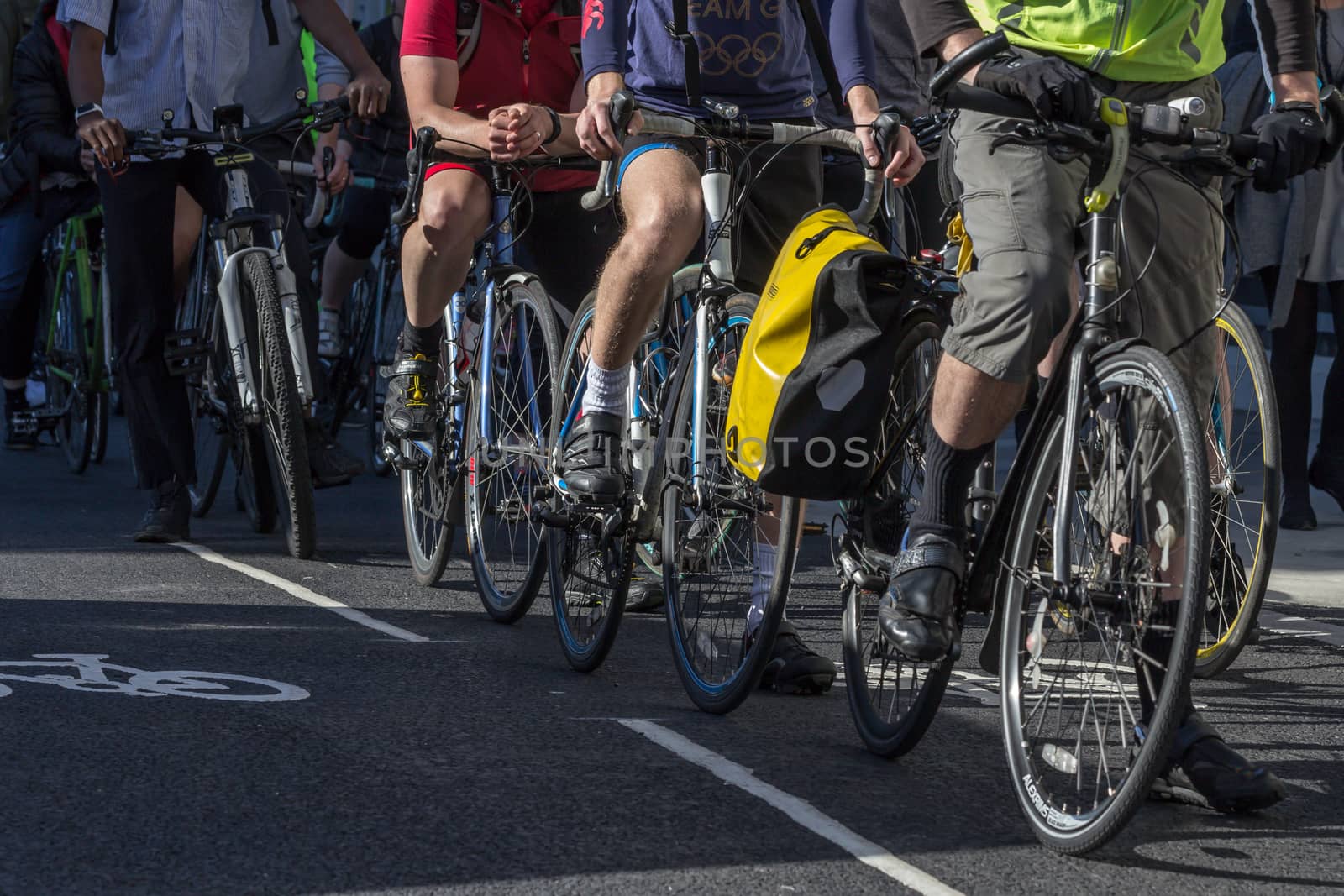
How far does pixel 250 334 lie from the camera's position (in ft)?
21.9

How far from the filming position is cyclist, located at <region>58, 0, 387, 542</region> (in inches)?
266

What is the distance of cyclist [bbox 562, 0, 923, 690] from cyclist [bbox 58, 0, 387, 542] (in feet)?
6.87

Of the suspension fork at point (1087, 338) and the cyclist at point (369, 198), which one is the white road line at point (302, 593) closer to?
the suspension fork at point (1087, 338)

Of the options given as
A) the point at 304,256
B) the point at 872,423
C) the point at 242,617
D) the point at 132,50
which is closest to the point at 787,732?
the point at 872,423

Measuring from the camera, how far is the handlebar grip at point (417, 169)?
5.44 metres

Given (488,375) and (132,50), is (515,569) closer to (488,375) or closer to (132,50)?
(488,375)

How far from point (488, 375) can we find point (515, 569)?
1.73ft

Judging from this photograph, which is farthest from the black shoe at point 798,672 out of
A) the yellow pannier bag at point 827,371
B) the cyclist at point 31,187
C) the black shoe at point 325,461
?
the cyclist at point 31,187

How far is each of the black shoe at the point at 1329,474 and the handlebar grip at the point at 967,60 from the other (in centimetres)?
429

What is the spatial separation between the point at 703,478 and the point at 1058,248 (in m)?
1.17

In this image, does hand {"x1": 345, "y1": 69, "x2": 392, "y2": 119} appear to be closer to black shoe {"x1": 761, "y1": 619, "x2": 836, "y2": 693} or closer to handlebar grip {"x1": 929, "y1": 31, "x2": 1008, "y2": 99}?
black shoe {"x1": 761, "y1": 619, "x2": 836, "y2": 693}

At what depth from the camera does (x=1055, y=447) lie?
3412 millimetres

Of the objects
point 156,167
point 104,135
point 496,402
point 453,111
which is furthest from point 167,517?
point 453,111

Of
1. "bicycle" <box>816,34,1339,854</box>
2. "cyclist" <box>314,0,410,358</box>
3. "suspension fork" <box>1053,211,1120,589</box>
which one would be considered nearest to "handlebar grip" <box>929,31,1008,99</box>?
"bicycle" <box>816,34,1339,854</box>
